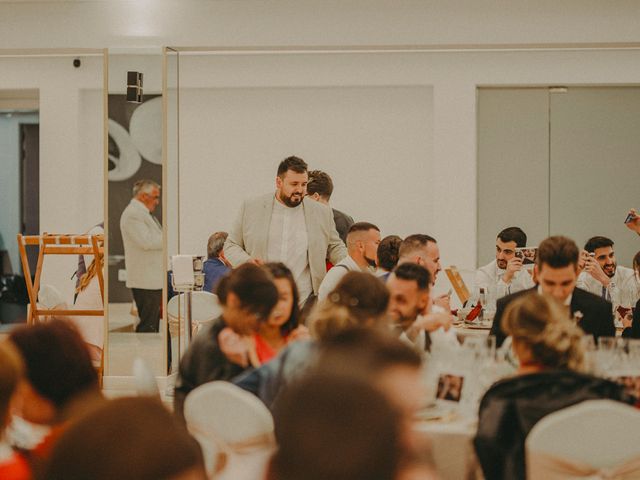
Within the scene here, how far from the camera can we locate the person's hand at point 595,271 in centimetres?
672

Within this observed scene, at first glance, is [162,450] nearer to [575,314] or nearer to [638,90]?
[575,314]

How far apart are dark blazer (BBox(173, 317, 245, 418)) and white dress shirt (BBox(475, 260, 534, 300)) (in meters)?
2.90

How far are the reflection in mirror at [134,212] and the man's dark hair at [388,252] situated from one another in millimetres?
2128

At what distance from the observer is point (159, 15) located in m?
7.15

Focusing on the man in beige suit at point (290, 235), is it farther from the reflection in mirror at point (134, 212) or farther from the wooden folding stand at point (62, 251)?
the wooden folding stand at point (62, 251)

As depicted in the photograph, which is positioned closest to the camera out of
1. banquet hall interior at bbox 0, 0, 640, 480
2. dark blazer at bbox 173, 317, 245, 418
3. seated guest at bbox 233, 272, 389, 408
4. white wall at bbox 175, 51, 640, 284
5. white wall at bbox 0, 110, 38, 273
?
banquet hall interior at bbox 0, 0, 640, 480

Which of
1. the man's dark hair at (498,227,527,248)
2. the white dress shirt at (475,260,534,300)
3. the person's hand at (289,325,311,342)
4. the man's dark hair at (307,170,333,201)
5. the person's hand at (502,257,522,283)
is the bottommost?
the person's hand at (289,325,311,342)

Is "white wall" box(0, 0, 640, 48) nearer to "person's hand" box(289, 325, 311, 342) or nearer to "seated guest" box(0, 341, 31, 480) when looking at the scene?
"person's hand" box(289, 325, 311, 342)

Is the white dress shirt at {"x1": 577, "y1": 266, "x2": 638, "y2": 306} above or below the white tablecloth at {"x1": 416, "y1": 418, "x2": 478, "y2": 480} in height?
above

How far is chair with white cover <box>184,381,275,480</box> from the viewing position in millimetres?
3012

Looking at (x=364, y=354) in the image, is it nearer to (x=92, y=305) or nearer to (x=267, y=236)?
(x=267, y=236)

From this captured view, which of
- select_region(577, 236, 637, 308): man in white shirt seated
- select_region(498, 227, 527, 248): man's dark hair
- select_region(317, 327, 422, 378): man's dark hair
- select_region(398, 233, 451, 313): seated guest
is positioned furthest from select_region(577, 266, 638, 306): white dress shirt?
select_region(317, 327, 422, 378): man's dark hair

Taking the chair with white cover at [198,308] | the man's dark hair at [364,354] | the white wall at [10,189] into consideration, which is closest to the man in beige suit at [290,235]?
the chair with white cover at [198,308]

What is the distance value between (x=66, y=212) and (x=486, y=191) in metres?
5.07
